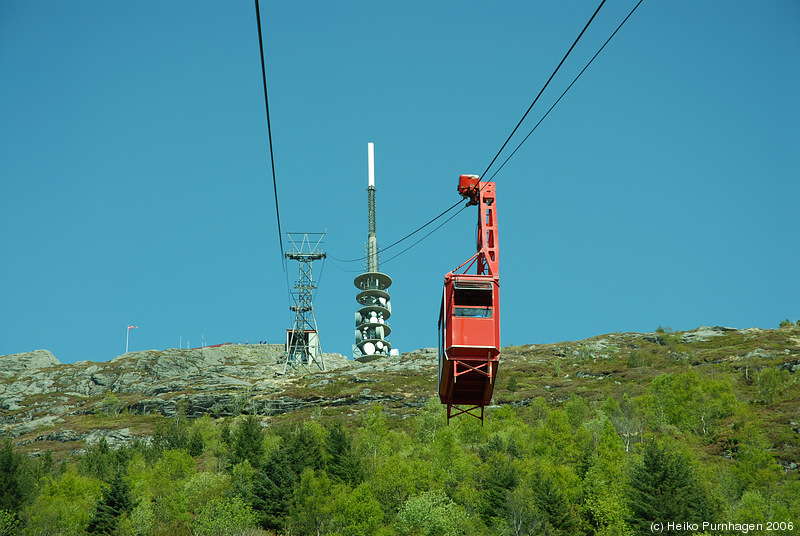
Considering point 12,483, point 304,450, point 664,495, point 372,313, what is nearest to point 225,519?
point 304,450

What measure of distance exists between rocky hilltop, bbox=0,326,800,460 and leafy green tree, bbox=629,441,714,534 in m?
28.3

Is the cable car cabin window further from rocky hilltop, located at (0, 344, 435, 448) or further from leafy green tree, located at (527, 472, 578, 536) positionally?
rocky hilltop, located at (0, 344, 435, 448)

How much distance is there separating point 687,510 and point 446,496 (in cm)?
2206

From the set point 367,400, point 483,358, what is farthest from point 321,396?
point 483,358

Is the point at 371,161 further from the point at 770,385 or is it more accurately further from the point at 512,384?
the point at 770,385

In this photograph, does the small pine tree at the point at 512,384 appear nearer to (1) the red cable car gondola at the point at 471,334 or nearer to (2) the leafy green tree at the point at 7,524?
(2) the leafy green tree at the point at 7,524

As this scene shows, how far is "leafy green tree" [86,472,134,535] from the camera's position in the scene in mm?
68625

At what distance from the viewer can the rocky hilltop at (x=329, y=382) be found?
116m

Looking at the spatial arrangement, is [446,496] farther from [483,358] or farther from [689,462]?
[483,358]

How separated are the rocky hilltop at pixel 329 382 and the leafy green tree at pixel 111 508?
36.9m

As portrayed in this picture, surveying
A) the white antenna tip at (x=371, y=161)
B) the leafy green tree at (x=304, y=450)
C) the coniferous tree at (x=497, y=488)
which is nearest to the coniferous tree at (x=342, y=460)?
the leafy green tree at (x=304, y=450)

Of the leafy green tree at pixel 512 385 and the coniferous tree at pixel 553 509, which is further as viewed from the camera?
the leafy green tree at pixel 512 385

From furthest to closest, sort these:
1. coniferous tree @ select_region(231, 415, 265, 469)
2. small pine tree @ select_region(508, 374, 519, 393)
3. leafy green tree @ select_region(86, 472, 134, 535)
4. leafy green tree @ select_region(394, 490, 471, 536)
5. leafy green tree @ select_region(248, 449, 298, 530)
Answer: small pine tree @ select_region(508, 374, 519, 393) < coniferous tree @ select_region(231, 415, 265, 469) < leafy green tree @ select_region(248, 449, 298, 530) < leafy green tree @ select_region(86, 472, 134, 535) < leafy green tree @ select_region(394, 490, 471, 536)

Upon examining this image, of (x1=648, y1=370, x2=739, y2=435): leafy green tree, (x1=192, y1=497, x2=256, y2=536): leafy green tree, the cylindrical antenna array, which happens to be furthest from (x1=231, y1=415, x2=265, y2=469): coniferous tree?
the cylindrical antenna array
